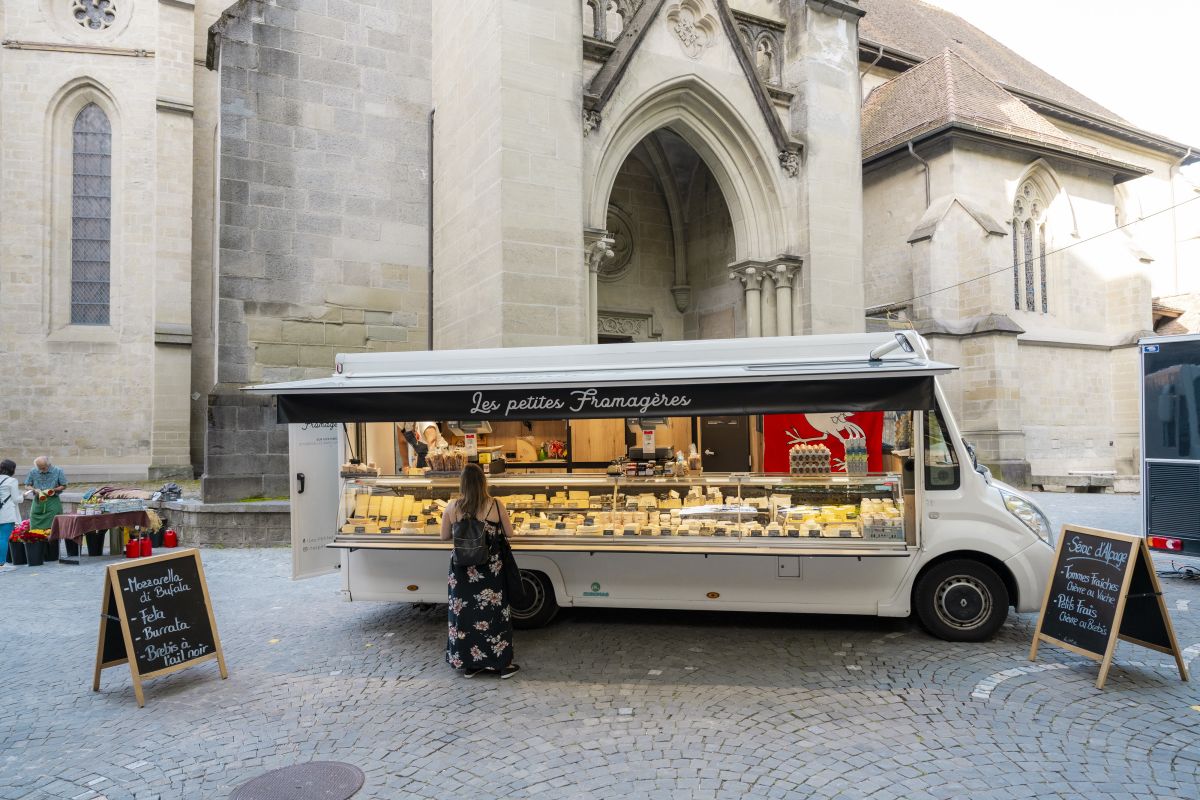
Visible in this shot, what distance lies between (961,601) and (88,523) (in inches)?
438

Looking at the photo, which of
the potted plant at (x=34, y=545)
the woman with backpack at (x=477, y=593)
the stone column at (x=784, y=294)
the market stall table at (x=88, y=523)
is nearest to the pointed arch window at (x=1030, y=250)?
the stone column at (x=784, y=294)

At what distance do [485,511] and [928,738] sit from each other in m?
3.26

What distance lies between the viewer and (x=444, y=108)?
41.9 feet

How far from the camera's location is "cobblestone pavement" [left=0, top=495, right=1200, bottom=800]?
368 centimetres

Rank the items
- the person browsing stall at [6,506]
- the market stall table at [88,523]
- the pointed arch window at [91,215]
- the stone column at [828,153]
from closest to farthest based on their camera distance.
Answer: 1. the market stall table at [88,523]
2. the person browsing stall at [6,506]
3. the stone column at [828,153]
4. the pointed arch window at [91,215]

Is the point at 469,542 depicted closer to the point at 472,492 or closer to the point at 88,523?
the point at 472,492

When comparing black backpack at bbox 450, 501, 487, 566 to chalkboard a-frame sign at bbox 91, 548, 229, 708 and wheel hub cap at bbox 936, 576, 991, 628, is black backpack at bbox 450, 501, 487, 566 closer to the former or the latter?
chalkboard a-frame sign at bbox 91, 548, 229, 708

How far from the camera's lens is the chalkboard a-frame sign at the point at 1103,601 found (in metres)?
4.95

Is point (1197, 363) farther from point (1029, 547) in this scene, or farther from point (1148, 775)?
point (1148, 775)

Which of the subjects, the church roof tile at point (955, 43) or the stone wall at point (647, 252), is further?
the church roof tile at point (955, 43)

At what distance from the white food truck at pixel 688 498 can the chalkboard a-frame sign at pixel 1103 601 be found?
0.39 m

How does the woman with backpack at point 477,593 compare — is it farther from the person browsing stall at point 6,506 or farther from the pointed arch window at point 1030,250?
the pointed arch window at point 1030,250

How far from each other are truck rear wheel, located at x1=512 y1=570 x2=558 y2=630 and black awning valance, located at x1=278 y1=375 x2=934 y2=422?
162 centimetres

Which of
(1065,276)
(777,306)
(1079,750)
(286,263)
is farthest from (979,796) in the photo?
(1065,276)
